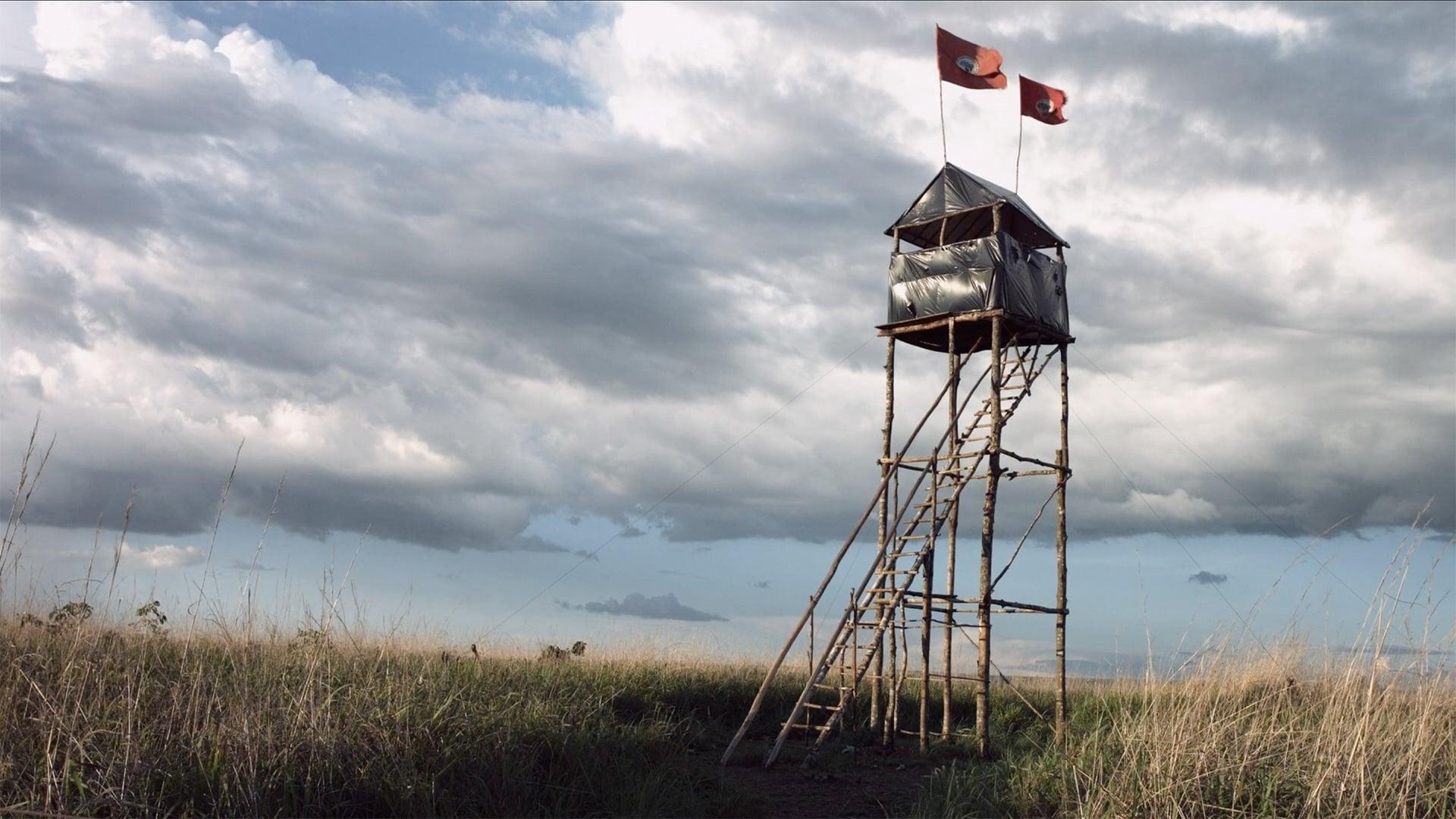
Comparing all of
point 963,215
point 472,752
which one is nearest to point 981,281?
point 963,215

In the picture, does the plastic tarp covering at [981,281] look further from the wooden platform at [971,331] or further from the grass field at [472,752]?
the grass field at [472,752]

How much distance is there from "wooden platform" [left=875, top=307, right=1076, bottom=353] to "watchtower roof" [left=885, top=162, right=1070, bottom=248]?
1.69 m

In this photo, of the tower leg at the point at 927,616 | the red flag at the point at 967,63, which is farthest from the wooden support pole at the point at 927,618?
the red flag at the point at 967,63

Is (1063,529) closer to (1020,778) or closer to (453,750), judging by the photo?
(1020,778)

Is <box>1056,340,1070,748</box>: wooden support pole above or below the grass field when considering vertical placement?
above

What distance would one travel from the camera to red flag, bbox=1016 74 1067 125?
2028 cm

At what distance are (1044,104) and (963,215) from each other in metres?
2.76

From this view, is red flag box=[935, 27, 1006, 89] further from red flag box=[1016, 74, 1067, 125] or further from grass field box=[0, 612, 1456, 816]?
grass field box=[0, 612, 1456, 816]

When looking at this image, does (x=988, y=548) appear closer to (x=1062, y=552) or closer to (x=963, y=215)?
(x=1062, y=552)

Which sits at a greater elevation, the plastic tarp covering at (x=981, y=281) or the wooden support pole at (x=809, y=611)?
the plastic tarp covering at (x=981, y=281)

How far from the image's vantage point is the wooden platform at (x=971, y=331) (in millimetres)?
18391

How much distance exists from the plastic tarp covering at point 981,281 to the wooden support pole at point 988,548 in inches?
24.7

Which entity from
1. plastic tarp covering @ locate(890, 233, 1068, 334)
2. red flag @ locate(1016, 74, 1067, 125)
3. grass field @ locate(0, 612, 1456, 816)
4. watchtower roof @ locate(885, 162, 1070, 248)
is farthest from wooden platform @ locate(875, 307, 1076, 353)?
grass field @ locate(0, 612, 1456, 816)

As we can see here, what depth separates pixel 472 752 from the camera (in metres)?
10.1
